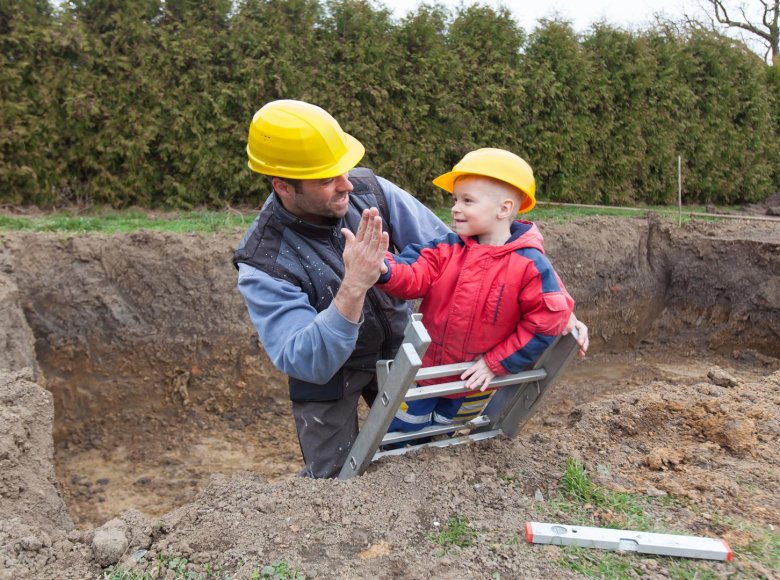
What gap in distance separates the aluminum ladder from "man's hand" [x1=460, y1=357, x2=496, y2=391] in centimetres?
3

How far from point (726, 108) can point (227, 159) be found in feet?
33.9

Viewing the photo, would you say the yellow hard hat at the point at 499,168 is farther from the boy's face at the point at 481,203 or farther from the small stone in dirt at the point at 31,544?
the small stone in dirt at the point at 31,544

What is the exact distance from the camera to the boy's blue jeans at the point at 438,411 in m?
2.96

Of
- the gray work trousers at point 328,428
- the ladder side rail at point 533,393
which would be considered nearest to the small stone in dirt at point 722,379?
the ladder side rail at point 533,393

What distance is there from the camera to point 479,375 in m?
2.67

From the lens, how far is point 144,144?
Answer: 794cm

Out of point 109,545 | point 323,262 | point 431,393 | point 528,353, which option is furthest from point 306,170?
point 109,545

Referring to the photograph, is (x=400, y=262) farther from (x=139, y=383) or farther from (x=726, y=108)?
(x=726, y=108)

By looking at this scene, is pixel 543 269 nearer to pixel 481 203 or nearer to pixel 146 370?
pixel 481 203

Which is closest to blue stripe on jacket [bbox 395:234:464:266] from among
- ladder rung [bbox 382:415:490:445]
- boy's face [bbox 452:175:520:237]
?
boy's face [bbox 452:175:520:237]

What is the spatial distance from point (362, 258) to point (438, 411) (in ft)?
3.75

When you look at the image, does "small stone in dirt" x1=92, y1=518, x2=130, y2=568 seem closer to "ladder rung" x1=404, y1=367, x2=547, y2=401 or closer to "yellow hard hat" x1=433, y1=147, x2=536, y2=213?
"ladder rung" x1=404, y1=367, x2=547, y2=401

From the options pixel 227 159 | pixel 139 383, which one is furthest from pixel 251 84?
pixel 139 383

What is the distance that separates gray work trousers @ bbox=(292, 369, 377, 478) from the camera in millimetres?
3137
